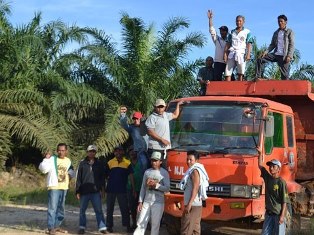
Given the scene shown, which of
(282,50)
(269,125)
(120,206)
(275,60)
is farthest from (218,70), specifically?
(120,206)

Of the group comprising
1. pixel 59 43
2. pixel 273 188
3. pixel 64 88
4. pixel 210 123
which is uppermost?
pixel 59 43

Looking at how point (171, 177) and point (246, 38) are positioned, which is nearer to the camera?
point (171, 177)

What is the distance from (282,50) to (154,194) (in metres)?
4.13

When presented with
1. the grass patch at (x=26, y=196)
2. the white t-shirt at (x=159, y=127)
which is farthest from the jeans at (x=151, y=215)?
the grass patch at (x=26, y=196)

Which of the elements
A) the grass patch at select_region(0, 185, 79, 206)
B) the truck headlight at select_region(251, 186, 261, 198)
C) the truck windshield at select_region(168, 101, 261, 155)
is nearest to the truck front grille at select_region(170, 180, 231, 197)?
the truck headlight at select_region(251, 186, 261, 198)

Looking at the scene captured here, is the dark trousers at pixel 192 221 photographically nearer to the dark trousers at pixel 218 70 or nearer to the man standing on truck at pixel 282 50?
the man standing on truck at pixel 282 50

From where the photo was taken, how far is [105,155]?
677 inches

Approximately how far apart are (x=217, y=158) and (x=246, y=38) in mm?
3295

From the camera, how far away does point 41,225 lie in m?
11.0

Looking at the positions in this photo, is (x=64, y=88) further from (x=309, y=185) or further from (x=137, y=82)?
(x=309, y=185)

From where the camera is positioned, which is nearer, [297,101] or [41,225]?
[297,101]

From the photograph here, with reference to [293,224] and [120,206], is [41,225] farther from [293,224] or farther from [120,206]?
[293,224]

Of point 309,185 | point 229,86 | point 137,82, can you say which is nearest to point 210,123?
point 229,86

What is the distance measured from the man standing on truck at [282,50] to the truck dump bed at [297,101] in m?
0.91
